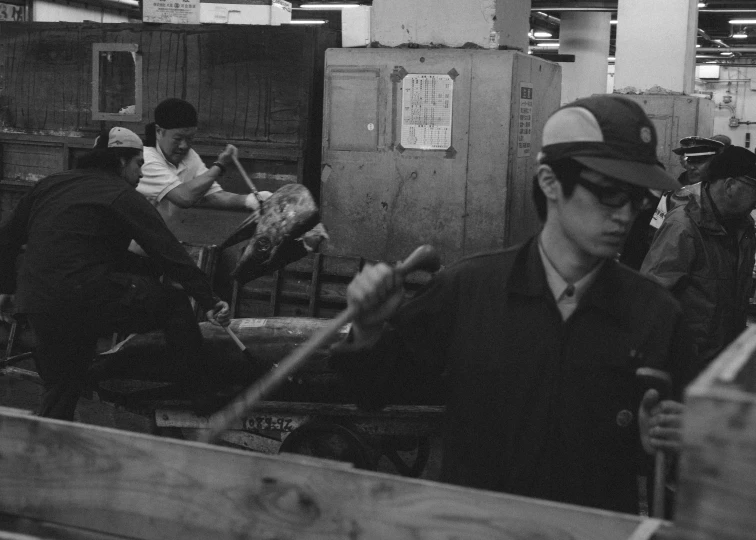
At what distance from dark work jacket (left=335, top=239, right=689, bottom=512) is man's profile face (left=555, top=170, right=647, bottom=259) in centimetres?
8

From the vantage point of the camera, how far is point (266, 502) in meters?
2.05

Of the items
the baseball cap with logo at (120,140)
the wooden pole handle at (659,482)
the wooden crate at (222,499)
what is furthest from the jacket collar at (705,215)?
the wooden crate at (222,499)

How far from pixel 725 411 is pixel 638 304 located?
2.88 feet

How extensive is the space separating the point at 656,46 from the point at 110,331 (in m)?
9.50

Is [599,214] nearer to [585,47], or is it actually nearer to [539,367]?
[539,367]

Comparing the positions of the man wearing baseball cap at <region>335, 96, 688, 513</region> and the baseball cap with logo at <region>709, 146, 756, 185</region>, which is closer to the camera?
the man wearing baseball cap at <region>335, 96, 688, 513</region>

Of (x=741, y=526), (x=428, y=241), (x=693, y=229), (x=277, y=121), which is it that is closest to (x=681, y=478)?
(x=741, y=526)

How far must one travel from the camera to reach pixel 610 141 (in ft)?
7.01

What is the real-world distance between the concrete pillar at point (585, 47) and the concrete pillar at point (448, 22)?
11.2 metres

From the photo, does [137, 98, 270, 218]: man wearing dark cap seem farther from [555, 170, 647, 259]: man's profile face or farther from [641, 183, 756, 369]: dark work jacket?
[555, 170, 647, 259]: man's profile face

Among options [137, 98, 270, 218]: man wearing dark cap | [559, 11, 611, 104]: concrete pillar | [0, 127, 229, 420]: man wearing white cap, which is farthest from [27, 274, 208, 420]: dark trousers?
[559, 11, 611, 104]: concrete pillar

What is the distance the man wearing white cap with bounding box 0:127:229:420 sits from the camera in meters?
4.97

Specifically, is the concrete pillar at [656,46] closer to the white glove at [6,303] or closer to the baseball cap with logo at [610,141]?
the white glove at [6,303]

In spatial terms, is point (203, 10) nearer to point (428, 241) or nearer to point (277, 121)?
point (277, 121)
